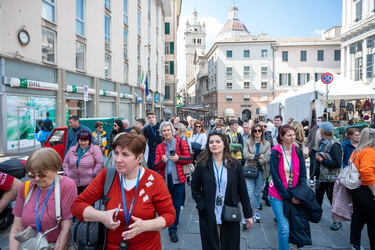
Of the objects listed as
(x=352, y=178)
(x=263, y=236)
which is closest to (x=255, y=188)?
(x=263, y=236)

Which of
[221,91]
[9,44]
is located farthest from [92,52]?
[221,91]

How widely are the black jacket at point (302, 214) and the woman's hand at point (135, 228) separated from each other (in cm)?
219

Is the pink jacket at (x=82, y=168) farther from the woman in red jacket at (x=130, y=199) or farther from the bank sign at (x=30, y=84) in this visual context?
the bank sign at (x=30, y=84)

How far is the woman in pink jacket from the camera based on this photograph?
4559 mm

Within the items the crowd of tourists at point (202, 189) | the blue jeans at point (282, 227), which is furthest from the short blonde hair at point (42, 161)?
the blue jeans at point (282, 227)

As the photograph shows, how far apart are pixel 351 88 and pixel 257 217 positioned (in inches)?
422

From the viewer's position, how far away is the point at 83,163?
14.9 feet

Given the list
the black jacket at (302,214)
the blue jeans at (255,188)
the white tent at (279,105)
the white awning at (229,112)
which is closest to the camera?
the black jacket at (302,214)

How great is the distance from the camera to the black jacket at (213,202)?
3111mm

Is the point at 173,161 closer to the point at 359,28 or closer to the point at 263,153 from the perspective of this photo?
the point at 263,153

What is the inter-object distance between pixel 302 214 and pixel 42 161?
2.99 m

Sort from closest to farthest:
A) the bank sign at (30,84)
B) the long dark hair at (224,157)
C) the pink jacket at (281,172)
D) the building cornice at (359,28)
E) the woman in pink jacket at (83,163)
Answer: the long dark hair at (224,157) → the pink jacket at (281,172) → the woman in pink jacket at (83,163) → the bank sign at (30,84) → the building cornice at (359,28)

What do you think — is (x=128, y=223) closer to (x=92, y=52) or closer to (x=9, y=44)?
(x=9, y=44)

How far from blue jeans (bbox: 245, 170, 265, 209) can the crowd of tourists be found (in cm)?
2
